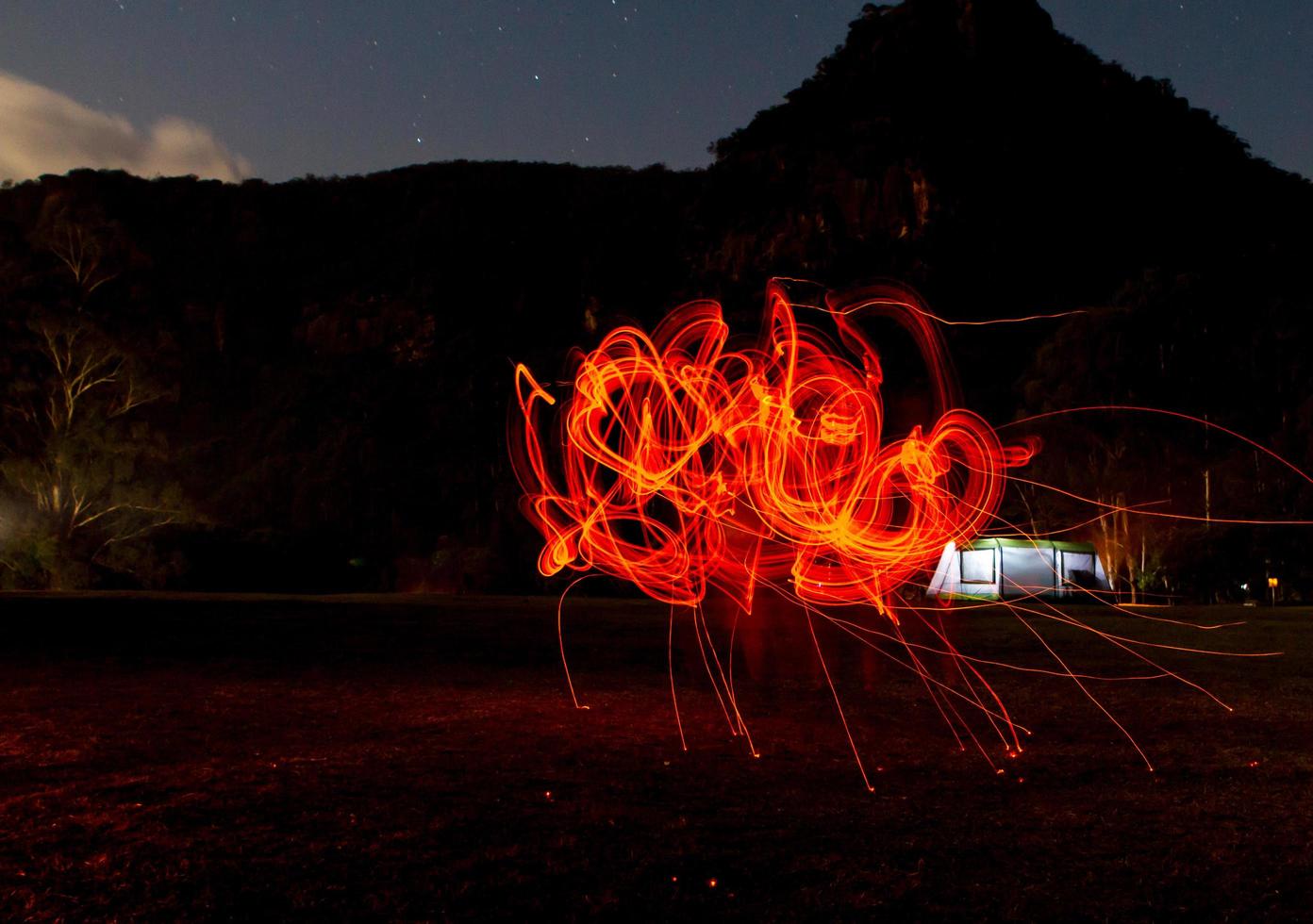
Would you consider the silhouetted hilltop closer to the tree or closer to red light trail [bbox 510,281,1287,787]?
red light trail [bbox 510,281,1287,787]

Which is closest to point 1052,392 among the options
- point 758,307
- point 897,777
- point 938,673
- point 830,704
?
point 758,307

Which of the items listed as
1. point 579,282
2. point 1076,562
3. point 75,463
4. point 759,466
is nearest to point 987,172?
point 579,282

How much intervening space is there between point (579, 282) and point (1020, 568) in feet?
164

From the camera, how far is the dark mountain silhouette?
102 feet

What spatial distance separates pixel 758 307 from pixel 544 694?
1534 inches

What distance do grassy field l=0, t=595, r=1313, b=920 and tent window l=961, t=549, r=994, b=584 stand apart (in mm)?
15231

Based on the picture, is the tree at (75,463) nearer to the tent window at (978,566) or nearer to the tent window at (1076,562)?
the tent window at (978,566)

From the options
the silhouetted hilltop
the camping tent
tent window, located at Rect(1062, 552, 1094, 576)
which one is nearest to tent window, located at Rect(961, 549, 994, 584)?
the camping tent

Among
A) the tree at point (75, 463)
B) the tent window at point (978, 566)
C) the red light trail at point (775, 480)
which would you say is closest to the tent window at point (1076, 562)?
the tent window at point (978, 566)

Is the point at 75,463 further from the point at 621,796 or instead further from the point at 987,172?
the point at 987,172

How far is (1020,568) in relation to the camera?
1069 inches

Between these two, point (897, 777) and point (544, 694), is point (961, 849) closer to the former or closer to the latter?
point (897, 777)

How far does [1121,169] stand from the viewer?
5478 centimetres

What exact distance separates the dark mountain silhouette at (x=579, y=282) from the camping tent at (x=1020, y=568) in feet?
14.5
